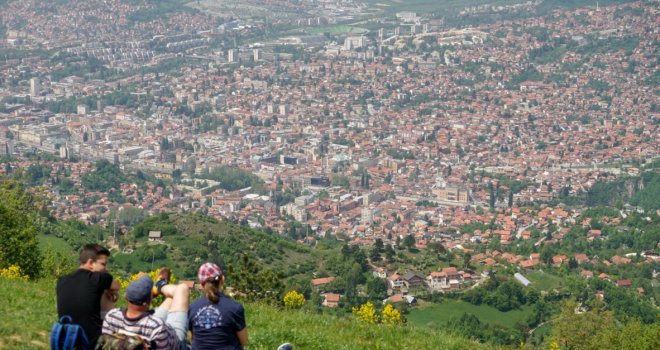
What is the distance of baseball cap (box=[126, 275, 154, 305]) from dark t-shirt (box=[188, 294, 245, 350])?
1.27ft

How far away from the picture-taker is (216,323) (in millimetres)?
5336

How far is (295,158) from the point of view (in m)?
56.9

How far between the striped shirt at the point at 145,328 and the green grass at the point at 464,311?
19.5 metres

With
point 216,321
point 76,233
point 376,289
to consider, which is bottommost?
point 376,289

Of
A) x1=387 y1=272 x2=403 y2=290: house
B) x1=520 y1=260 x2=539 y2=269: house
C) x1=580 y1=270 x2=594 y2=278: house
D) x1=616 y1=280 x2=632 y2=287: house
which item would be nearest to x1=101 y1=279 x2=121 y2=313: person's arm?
x1=387 y1=272 x2=403 y2=290: house

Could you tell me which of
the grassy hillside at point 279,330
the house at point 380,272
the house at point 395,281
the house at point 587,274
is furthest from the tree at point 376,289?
the grassy hillside at point 279,330

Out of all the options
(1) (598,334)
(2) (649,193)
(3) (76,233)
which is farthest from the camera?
(2) (649,193)

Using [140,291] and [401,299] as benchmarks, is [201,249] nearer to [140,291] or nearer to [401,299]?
[401,299]

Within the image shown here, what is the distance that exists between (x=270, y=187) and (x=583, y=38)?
161ft

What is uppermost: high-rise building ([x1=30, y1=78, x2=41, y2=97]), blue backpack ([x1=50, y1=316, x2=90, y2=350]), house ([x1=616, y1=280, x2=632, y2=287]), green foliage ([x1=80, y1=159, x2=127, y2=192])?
blue backpack ([x1=50, y1=316, x2=90, y2=350])

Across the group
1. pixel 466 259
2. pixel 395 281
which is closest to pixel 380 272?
pixel 395 281

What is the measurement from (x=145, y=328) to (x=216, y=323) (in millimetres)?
422

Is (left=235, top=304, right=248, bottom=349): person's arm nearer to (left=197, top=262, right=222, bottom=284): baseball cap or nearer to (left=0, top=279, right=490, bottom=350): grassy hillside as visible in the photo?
(left=197, top=262, right=222, bottom=284): baseball cap

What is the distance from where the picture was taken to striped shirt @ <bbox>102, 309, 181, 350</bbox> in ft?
16.6
